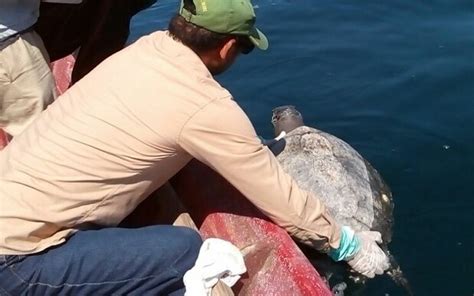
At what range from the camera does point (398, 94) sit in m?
6.30

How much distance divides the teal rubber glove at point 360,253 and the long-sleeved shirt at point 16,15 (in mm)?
1844

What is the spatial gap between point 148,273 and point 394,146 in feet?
10.4

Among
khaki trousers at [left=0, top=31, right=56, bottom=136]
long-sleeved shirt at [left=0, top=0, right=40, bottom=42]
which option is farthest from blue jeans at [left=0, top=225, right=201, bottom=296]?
long-sleeved shirt at [left=0, top=0, right=40, bottom=42]

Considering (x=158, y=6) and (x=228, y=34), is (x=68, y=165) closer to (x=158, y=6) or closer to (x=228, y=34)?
(x=228, y=34)

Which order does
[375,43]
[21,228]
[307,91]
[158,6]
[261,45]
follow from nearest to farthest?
[21,228] < [261,45] < [307,91] < [375,43] < [158,6]

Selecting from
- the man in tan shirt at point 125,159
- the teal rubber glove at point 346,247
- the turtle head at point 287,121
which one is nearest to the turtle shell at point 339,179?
the turtle head at point 287,121

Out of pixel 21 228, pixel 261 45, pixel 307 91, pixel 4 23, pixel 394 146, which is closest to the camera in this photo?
pixel 21 228

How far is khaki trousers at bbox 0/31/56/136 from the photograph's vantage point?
11.8 ft

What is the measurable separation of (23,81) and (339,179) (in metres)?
2.00

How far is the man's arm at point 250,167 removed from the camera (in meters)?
2.91

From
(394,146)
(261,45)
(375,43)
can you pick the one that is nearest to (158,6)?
(375,43)

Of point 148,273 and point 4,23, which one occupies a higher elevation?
point 4,23

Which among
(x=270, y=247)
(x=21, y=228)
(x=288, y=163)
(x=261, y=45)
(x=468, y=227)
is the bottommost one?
(x=468, y=227)

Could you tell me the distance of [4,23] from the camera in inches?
139
